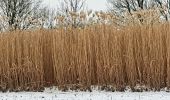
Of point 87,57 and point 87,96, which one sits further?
point 87,57

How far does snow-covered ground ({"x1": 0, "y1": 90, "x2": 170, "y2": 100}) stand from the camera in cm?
694

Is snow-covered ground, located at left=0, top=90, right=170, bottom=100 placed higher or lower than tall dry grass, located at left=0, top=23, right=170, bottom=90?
lower

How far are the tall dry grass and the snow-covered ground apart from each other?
1.26 feet

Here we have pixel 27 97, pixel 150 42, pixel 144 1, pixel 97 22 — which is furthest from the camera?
pixel 144 1

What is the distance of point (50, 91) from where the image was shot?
8.16 metres

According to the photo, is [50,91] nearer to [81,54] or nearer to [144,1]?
[81,54]

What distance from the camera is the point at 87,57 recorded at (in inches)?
320

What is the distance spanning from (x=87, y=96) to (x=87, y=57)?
1055mm

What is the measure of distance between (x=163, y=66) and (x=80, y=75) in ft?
4.56

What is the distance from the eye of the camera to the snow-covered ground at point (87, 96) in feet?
22.8

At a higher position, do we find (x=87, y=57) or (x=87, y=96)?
(x=87, y=57)

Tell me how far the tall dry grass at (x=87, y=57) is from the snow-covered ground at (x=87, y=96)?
39cm

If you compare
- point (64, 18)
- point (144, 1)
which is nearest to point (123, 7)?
point (144, 1)

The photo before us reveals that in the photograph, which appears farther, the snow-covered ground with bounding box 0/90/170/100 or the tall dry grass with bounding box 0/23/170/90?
the tall dry grass with bounding box 0/23/170/90
